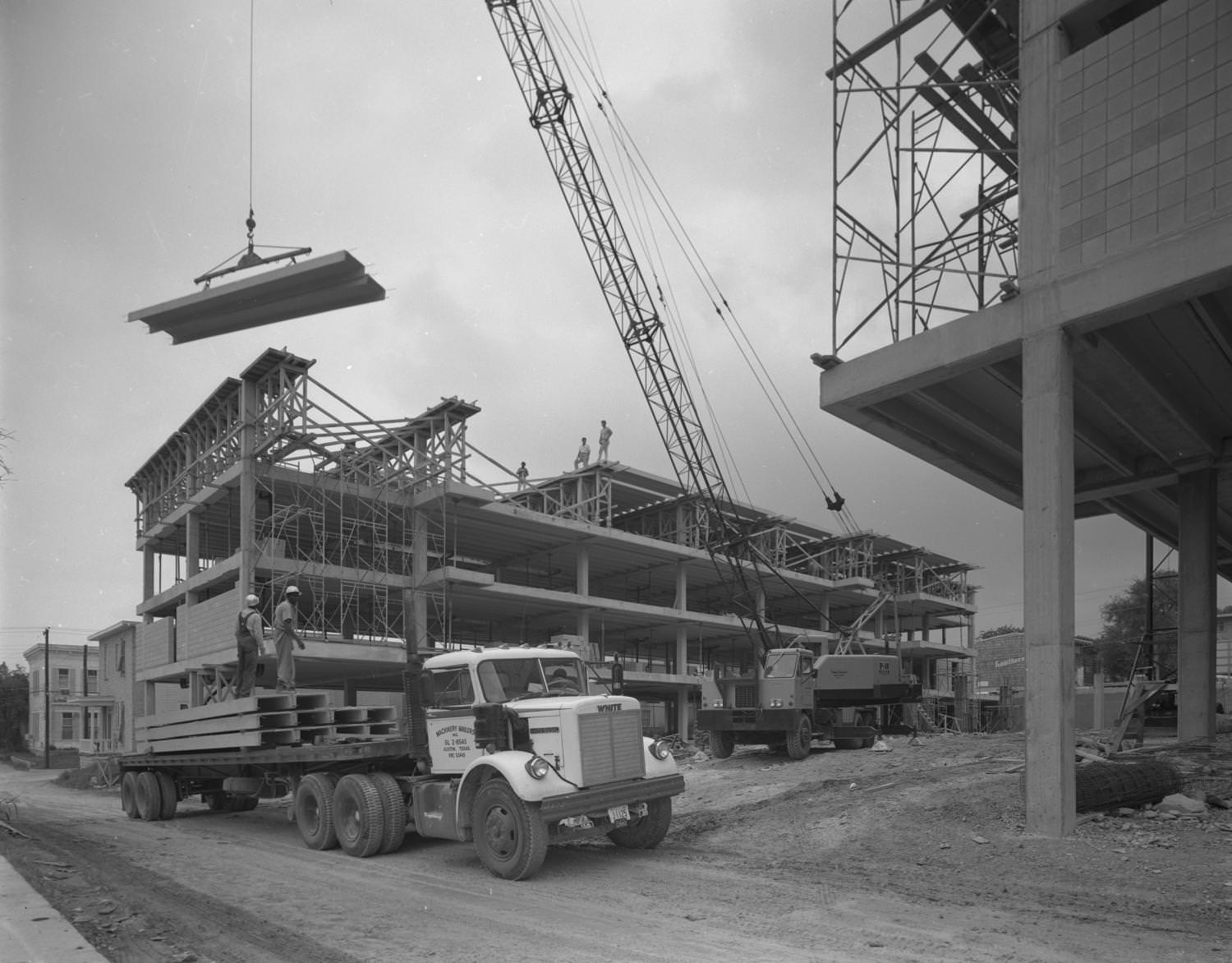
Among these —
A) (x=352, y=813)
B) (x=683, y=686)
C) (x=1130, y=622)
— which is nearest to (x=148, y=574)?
(x=683, y=686)

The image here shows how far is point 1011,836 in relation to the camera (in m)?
11.8

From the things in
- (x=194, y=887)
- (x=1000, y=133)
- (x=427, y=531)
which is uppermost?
(x=1000, y=133)

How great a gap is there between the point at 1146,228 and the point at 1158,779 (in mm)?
6843

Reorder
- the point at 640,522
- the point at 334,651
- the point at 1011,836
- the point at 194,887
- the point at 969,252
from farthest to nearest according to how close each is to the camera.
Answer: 1. the point at 640,522
2. the point at 334,651
3. the point at 969,252
4. the point at 1011,836
5. the point at 194,887

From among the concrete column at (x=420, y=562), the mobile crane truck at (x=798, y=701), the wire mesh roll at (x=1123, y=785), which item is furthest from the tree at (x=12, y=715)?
the wire mesh roll at (x=1123, y=785)

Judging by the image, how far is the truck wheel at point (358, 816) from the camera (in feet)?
42.5

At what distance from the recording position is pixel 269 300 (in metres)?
13.2

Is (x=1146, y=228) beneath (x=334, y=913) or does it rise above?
above

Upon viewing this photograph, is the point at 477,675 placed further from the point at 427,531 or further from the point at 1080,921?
the point at 427,531

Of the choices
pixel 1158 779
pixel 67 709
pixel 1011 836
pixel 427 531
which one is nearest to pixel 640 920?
pixel 1011 836

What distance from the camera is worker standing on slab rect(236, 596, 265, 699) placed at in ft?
55.3

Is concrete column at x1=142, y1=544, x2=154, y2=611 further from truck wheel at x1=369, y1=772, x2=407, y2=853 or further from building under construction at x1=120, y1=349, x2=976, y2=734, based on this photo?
truck wheel at x1=369, y1=772, x2=407, y2=853

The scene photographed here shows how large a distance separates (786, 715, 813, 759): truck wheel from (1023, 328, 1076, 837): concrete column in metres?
11.8

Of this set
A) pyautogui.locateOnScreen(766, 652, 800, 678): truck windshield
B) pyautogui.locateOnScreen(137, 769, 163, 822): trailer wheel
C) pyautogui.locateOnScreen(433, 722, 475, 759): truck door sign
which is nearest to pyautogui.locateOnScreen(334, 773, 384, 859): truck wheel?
pyautogui.locateOnScreen(433, 722, 475, 759): truck door sign
